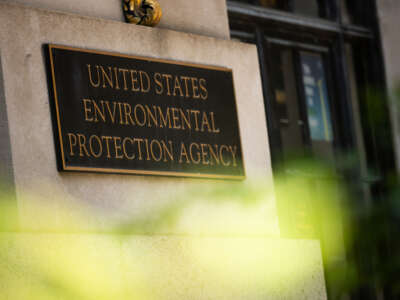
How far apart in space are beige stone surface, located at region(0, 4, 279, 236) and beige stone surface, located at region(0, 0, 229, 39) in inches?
4.2

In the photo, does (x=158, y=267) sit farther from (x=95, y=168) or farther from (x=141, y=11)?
(x=141, y=11)

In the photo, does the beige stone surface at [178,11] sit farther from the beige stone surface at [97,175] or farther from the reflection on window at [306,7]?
the reflection on window at [306,7]

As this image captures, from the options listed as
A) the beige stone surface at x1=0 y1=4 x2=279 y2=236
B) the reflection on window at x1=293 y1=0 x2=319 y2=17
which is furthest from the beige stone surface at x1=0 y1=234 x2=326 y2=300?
the reflection on window at x1=293 y1=0 x2=319 y2=17

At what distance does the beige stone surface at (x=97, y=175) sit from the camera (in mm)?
3773

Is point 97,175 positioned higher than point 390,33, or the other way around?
point 390,33

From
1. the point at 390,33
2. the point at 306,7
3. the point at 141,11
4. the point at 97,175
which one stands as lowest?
the point at 97,175

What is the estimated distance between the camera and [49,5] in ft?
13.6

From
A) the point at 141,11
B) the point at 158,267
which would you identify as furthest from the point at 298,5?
the point at 158,267

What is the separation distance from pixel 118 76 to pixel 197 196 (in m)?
0.86

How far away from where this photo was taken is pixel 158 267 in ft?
13.1

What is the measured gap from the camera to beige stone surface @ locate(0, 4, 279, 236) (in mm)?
3773

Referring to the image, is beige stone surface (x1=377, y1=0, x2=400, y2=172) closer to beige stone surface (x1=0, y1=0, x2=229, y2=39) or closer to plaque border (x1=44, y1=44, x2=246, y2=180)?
beige stone surface (x1=0, y1=0, x2=229, y2=39)

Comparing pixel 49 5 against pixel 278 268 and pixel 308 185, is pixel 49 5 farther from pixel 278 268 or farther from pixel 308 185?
pixel 308 185

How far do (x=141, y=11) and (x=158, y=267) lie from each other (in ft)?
5.22
